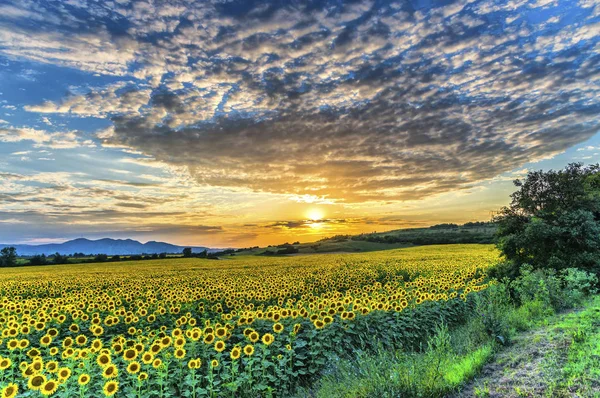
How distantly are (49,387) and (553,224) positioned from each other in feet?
60.0

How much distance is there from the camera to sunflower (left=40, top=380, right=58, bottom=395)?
5421 mm

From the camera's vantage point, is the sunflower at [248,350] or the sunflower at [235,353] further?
the sunflower at [248,350]

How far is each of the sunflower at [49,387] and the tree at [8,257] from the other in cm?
8255

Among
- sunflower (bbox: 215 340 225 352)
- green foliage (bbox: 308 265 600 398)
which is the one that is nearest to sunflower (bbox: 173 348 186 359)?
sunflower (bbox: 215 340 225 352)

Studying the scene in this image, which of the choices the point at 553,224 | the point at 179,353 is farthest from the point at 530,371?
the point at 553,224

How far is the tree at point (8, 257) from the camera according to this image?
69.6 metres

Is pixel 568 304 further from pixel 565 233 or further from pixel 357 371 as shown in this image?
pixel 357 371

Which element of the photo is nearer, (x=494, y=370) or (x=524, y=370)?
(x=524, y=370)

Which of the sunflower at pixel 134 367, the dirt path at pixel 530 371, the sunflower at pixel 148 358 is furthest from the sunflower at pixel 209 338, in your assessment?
the dirt path at pixel 530 371

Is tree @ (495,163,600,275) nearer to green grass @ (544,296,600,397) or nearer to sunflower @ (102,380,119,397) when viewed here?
green grass @ (544,296,600,397)

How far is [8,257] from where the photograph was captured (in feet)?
239

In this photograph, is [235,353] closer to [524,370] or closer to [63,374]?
[63,374]

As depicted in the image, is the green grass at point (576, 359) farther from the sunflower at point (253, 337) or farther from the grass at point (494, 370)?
the sunflower at point (253, 337)

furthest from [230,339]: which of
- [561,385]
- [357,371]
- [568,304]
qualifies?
[568,304]
